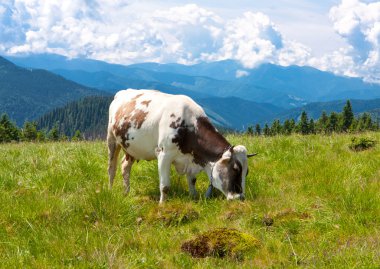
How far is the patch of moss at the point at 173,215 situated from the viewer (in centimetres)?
733

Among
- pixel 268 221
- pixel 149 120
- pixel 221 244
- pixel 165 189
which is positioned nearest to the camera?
pixel 221 244

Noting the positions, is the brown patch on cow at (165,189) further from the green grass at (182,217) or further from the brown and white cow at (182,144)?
the green grass at (182,217)

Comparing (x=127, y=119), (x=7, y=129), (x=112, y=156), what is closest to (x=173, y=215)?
(x=127, y=119)

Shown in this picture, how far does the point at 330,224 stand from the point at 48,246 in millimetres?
4154

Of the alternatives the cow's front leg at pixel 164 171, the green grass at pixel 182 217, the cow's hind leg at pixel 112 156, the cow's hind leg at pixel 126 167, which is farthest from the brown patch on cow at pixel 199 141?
the cow's hind leg at pixel 112 156

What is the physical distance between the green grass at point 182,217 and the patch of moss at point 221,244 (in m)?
0.13

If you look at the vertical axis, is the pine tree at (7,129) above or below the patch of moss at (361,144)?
below

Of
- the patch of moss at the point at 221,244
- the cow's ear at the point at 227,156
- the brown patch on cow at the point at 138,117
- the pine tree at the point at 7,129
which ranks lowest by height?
the pine tree at the point at 7,129

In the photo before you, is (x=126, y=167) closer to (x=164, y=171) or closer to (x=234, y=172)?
(x=164, y=171)

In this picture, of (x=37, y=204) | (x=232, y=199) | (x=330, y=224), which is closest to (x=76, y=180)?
(x=37, y=204)

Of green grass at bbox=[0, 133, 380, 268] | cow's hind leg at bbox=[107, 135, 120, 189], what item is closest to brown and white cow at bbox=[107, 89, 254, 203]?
green grass at bbox=[0, 133, 380, 268]

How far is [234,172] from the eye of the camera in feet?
29.0

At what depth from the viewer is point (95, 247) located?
534 centimetres

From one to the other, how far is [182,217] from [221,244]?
64.4 inches
